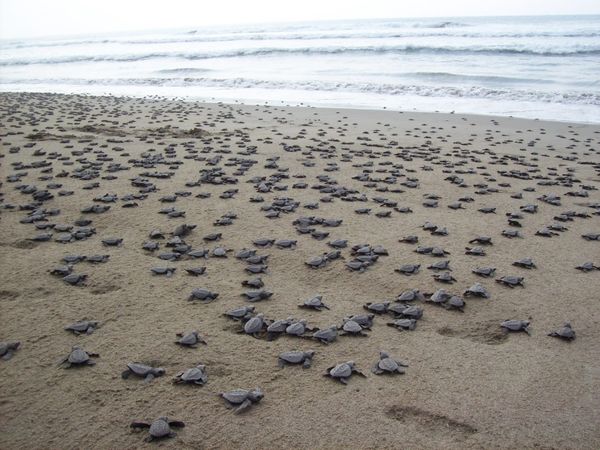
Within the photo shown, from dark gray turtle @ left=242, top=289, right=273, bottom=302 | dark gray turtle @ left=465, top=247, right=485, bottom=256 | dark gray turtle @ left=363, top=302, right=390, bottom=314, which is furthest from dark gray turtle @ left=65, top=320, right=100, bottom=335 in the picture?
dark gray turtle @ left=465, top=247, right=485, bottom=256

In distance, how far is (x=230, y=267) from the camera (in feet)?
15.6

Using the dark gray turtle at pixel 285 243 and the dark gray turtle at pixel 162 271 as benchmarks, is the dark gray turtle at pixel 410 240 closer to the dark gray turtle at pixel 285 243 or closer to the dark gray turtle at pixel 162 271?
the dark gray turtle at pixel 285 243

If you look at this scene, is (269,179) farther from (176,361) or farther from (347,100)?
(347,100)

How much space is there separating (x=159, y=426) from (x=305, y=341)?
1290 mm

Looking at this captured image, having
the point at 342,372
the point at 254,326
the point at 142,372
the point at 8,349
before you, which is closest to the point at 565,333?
the point at 342,372

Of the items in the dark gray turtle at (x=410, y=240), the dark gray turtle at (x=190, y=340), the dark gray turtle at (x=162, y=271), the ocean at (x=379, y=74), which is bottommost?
the dark gray turtle at (x=410, y=240)

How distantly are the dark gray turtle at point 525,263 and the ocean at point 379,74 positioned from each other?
1162 cm

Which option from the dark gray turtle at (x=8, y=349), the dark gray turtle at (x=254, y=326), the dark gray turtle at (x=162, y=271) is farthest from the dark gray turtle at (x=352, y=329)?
the dark gray turtle at (x=8, y=349)

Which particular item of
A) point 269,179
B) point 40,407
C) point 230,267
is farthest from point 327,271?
point 269,179

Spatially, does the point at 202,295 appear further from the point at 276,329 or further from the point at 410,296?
the point at 410,296

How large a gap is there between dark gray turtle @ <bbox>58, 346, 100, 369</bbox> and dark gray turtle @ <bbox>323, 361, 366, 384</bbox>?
1.66 meters

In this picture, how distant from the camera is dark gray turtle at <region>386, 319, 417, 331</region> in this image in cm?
376

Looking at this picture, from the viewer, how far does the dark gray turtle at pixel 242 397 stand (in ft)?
9.53

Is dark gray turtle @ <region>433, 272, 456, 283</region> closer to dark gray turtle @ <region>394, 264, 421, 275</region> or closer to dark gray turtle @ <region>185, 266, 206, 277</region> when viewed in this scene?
dark gray turtle @ <region>394, 264, 421, 275</region>
